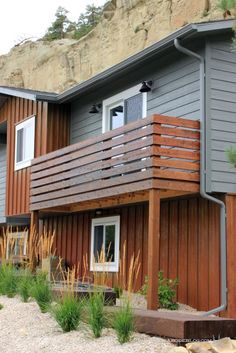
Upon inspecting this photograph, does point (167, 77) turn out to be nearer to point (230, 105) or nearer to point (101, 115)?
point (230, 105)

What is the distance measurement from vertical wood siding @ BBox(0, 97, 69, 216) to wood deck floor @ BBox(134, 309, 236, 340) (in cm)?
775

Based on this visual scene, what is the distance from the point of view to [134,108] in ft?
39.8

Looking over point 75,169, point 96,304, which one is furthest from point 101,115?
point 96,304

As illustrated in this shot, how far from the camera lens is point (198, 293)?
33.3 feet

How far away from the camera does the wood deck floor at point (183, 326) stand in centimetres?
644

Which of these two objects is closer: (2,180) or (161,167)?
(161,167)

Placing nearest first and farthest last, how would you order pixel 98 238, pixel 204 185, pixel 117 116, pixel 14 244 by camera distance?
pixel 204 185, pixel 117 116, pixel 98 238, pixel 14 244

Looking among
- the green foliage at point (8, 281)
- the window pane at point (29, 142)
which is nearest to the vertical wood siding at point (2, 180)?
the window pane at point (29, 142)

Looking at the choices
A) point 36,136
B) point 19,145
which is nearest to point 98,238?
point 36,136

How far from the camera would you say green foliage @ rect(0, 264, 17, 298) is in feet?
31.9

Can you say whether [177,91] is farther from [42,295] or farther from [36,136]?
[36,136]

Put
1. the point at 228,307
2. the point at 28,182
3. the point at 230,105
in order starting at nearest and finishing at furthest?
1. the point at 228,307
2. the point at 230,105
3. the point at 28,182

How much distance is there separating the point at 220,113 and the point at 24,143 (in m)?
6.69

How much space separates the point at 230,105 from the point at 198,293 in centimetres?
319
